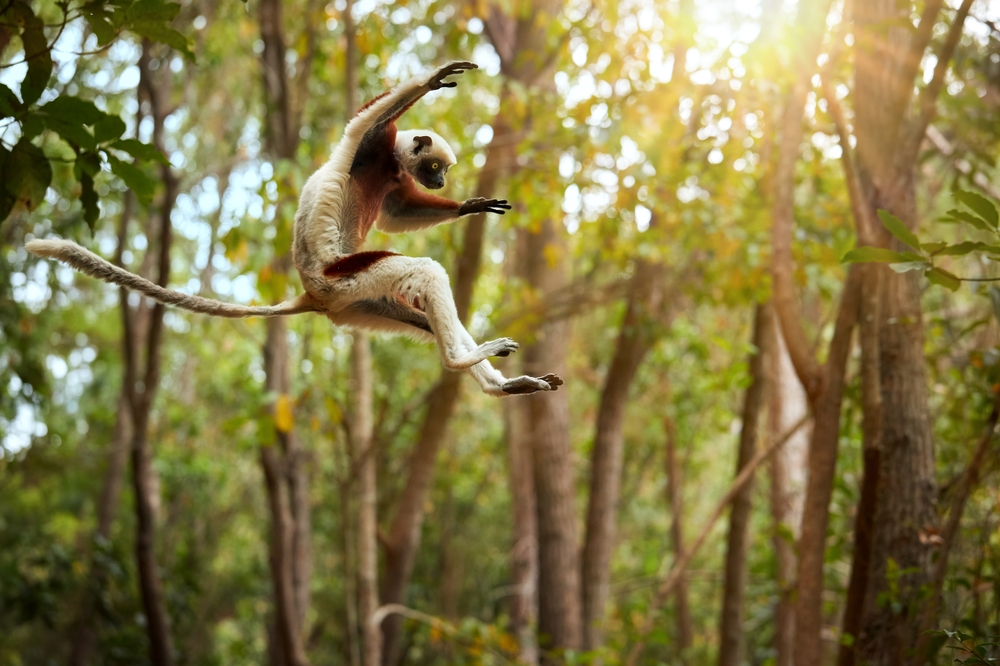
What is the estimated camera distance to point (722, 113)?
19.2 ft

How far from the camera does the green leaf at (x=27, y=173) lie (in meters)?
2.76

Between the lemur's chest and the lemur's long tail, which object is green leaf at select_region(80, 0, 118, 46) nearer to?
the lemur's long tail

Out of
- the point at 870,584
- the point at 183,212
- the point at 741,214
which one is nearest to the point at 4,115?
the point at 870,584

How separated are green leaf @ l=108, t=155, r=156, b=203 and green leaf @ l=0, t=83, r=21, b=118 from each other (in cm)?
29

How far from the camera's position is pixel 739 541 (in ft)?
23.0

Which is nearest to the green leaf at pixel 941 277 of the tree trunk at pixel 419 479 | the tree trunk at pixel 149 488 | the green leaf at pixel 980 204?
the green leaf at pixel 980 204

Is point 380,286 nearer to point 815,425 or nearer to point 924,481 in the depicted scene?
point 815,425

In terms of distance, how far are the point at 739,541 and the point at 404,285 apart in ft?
17.5

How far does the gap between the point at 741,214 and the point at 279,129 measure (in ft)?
12.8

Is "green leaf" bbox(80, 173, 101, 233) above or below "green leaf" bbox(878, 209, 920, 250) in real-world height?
above

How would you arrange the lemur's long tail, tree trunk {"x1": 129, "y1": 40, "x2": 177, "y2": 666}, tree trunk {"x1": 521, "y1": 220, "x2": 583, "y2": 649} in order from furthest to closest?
1. tree trunk {"x1": 521, "y1": 220, "x2": 583, "y2": 649}
2. tree trunk {"x1": 129, "y1": 40, "x2": 177, "y2": 666}
3. the lemur's long tail

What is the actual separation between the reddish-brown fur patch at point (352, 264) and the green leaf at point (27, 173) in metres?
1.03

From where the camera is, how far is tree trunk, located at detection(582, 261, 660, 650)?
27.6ft

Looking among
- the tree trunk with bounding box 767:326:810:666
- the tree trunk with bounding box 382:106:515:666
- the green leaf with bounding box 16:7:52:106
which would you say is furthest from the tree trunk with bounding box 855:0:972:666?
the tree trunk with bounding box 382:106:515:666
